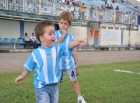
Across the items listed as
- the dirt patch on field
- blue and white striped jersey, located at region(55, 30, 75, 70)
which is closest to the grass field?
blue and white striped jersey, located at region(55, 30, 75, 70)

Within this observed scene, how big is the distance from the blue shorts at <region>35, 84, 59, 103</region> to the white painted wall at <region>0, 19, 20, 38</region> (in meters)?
21.1

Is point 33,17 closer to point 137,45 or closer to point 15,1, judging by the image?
point 15,1

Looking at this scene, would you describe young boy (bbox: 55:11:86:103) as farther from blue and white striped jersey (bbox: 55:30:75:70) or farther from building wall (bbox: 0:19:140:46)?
building wall (bbox: 0:19:140:46)

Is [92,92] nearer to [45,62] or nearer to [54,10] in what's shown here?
[45,62]

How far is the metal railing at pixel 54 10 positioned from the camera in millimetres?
22434

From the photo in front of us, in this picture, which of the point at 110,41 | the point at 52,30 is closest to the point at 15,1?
the point at 110,41

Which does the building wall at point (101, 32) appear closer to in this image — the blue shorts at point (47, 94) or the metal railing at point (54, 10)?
the metal railing at point (54, 10)

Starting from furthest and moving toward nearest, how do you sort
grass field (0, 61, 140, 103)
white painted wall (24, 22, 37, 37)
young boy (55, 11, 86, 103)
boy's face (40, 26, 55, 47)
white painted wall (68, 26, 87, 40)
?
white painted wall (68, 26, 87, 40), white painted wall (24, 22, 37, 37), grass field (0, 61, 140, 103), young boy (55, 11, 86, 103), boy's face (40, 26, 55, 47)

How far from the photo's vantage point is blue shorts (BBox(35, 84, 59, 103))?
11.5 ft

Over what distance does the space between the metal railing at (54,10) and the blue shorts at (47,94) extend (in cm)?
1897

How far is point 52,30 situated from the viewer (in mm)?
3527

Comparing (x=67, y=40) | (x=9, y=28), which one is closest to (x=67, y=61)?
(x=67, y=40)

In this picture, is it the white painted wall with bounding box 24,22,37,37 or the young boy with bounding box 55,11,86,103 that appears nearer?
the young boy with bounding box 55,11,86,103

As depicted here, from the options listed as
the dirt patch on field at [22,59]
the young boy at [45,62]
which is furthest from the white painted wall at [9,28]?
the young boy at [45,62]
